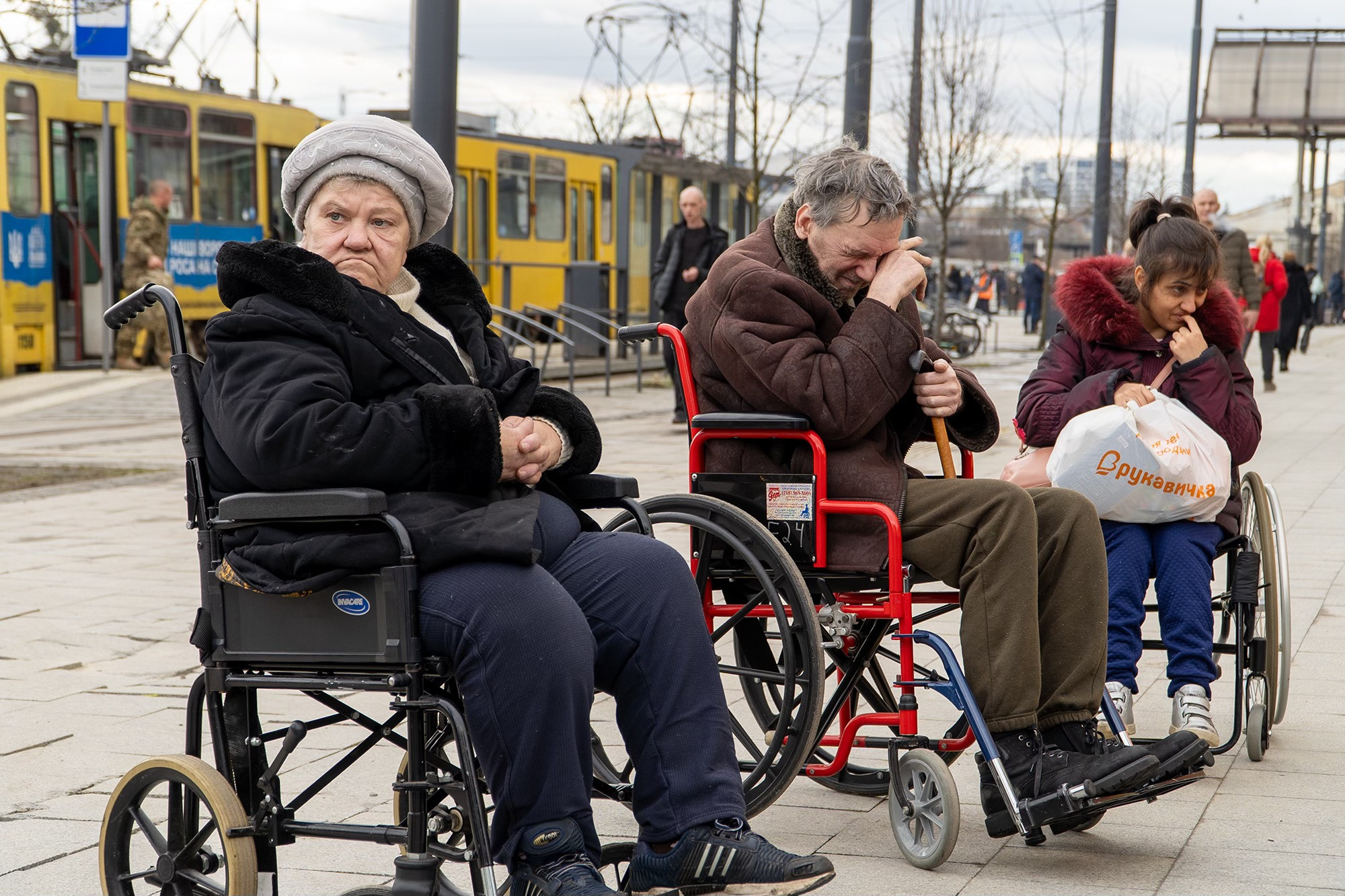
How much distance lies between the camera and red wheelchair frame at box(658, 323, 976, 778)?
347cm

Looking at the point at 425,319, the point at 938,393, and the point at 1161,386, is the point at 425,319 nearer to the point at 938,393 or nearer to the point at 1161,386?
the point at 938,393

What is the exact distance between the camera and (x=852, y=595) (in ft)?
12.2

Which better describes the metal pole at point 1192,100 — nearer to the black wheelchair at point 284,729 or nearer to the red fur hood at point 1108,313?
the red fur hood at point 1108,313

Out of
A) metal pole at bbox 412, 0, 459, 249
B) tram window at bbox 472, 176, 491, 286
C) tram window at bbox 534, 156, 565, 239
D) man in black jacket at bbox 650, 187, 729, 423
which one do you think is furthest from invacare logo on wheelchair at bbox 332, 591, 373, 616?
tram window at bbox 534, 156, 565, 239

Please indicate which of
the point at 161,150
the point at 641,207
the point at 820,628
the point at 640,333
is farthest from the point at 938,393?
the point at 641,207

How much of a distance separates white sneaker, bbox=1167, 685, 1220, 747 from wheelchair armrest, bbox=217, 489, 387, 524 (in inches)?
95.7

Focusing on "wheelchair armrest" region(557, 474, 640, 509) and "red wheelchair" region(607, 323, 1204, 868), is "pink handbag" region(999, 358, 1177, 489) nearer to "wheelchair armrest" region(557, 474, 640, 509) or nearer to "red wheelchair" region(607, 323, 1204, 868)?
"red wheelchair" region(607, 323, 1204, 868)

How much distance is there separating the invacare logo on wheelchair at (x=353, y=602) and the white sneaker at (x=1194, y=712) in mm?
2390

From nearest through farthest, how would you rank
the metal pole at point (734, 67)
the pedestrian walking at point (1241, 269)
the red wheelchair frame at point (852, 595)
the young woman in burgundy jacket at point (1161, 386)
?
the red wheelchair frame at point (852, 595) → the young woman in burgundy jacket at point (1161, 386) → the pedestrian walking at point (1241, 269) → the metal pole at point (734, 67)

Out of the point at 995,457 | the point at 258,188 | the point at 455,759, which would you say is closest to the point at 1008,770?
the point at 455,759

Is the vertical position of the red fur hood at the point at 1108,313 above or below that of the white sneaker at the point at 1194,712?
above

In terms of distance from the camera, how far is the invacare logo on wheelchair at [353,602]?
2754mm

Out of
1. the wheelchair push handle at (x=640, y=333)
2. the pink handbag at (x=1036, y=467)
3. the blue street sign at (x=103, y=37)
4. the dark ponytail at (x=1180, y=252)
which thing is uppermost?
the blue street sign at (x=103, y=37)

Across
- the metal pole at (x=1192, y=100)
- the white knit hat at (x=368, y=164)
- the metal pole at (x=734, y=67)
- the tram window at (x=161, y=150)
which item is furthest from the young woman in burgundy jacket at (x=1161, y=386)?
the metal pole at (x=1192, y=100)
